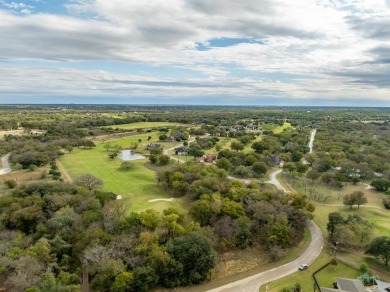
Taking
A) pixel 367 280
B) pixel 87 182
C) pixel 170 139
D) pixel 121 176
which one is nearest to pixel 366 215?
pixel 367 280

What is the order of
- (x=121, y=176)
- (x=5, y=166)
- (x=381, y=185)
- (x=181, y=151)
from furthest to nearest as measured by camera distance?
(x=181, y=151), (x=5, y=166), (x=121, y=176), (x=381, y=185)

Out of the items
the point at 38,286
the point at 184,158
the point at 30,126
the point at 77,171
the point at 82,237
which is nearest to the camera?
the point at 38,286

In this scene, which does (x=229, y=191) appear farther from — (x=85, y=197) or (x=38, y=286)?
(x=38, y=286)

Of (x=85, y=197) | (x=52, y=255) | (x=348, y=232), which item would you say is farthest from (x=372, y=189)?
(x=52, y=255)

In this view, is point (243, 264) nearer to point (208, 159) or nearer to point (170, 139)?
point (208, 159)

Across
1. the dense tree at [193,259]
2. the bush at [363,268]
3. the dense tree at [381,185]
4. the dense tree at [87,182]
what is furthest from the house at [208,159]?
the bush at [363,268]

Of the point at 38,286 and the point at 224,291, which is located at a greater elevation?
the point at 38,286

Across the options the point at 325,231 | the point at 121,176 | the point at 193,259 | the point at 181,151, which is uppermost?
the point at 181,151
